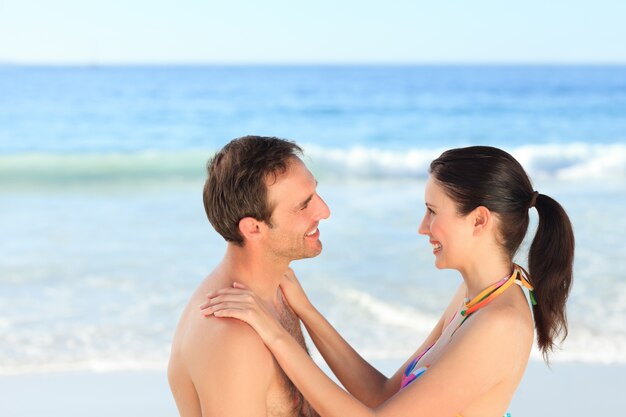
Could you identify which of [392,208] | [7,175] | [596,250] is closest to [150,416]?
[596,250]

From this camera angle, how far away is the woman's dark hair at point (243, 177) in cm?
249

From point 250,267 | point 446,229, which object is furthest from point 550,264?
point 250,267

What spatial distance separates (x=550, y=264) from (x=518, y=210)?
0.19m

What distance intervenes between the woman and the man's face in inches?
9.3

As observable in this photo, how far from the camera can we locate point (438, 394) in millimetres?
2387

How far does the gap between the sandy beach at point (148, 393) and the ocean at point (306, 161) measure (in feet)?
0.84

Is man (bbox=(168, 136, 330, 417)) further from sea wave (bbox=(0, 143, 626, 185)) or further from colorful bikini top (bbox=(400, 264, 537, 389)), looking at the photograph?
sea wave (bbox=(0, 143, 626, 185))

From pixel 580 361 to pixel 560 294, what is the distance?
274cm

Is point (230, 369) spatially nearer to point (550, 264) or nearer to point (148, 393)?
point (550, 264)

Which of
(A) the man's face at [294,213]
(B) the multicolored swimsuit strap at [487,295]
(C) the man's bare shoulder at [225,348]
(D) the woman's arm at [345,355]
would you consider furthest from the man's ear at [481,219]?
(C) the man's bare shoulder at [225,348]

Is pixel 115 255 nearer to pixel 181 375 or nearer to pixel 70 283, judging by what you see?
pixel 70 283

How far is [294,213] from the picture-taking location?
2604 millimetres

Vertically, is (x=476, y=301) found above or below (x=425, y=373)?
above

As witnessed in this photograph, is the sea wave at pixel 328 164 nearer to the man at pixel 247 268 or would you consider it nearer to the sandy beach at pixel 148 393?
the sandy beach at pixel 148 393
